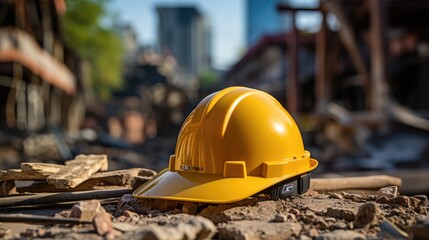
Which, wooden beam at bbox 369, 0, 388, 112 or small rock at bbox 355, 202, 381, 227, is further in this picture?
wooden beam at bbox 369, 0, 388, 112

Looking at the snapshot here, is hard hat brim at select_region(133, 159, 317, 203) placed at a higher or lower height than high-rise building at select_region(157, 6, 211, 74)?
lower

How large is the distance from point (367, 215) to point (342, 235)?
0.26m

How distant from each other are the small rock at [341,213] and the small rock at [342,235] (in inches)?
9.2

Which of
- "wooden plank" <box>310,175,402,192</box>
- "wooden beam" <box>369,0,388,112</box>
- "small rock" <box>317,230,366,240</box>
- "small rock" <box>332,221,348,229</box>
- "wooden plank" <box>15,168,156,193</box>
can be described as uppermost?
"wooden beam" <box>369,0,388,112</box>

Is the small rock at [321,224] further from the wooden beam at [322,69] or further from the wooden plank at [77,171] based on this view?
the wooden beam at [322,69]

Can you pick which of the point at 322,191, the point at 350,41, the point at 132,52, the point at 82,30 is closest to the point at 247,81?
the point at 82,30

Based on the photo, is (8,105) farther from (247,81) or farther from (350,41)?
(247,81)

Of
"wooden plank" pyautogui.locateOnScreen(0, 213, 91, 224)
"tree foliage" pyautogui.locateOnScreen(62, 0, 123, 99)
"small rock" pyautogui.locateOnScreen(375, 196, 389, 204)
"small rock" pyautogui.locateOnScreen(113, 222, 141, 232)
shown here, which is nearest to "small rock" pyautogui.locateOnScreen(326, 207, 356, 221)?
"small rock" pyautogui.locateOnScreen(375, 196, 389, 204)

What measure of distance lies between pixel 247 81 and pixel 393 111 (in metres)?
23.8

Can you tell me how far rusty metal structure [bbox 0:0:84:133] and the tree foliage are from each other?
609cm

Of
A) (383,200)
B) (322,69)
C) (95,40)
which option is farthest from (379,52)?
(95,40)

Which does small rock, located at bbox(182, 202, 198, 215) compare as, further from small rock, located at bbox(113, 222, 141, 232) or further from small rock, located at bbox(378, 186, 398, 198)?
small rock, located at bbox(378, 186, 398, 198)

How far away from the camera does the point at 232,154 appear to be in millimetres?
2559

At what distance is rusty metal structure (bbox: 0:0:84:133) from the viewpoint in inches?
449
